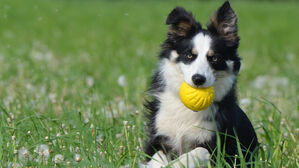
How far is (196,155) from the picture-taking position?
360 cm

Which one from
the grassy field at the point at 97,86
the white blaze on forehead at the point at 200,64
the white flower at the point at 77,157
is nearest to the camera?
the white flower at the point at 77,157

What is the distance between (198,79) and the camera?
358cm

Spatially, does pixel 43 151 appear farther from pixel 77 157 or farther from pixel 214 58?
pixel 214 58

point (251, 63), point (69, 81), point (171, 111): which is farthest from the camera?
point (251, 63)

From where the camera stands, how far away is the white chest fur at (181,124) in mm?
3820

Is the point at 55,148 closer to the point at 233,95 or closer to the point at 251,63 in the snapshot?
the point at 233,95

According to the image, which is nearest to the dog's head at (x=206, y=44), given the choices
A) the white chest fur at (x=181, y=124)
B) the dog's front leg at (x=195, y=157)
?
the white chest fur at (x=181, y=124)

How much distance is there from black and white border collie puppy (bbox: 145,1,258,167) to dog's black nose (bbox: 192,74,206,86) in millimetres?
36

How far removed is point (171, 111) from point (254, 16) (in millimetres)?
16256

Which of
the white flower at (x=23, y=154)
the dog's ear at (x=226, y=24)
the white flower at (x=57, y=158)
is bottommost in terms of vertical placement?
the white flower at (x=57, y=158)

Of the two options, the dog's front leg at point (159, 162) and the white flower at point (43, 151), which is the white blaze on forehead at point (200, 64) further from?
the white flower at point (43, 151)

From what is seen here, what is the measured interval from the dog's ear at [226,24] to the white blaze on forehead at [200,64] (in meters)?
0.17

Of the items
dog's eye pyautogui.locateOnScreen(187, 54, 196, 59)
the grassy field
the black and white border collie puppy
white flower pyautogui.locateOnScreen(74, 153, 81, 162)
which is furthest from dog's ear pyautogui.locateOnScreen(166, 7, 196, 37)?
white flower pyautogui.locateOnScreen(74, 153, 81, 162)

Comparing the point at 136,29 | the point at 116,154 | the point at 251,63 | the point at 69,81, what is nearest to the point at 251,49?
the point at 251,63
